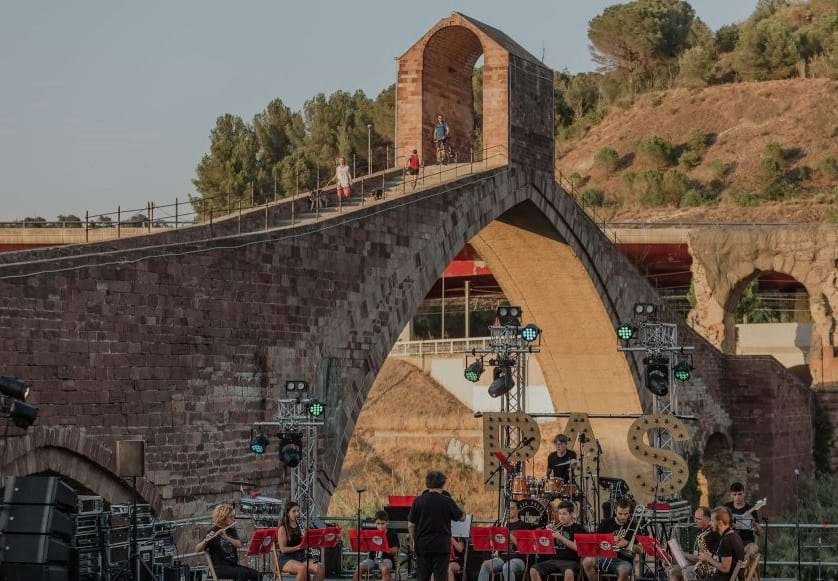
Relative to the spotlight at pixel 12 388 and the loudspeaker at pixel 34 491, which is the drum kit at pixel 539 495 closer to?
the loudspeaker at pixel 34 491

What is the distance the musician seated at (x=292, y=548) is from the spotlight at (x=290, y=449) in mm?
3351

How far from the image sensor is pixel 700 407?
1287 inches

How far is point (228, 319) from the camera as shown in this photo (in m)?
18.6

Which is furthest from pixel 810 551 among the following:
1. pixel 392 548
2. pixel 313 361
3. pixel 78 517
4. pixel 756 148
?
pixel 756 148

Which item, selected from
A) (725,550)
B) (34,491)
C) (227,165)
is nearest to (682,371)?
(725,550)

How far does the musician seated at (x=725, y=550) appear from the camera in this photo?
12242 mm

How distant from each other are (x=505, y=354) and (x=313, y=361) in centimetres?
280

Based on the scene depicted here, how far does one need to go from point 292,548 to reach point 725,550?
173 inches

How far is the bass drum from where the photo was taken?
1620cm

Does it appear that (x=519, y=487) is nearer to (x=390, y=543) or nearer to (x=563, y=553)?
(x=390, y=543)

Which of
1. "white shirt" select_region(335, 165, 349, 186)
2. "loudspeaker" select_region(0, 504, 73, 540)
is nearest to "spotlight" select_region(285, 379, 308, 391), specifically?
"loudspeaker" select_region(0, 504, 73, 540)

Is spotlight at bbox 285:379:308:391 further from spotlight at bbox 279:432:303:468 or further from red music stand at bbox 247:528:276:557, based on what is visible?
red music stand at bbox 247:528:276:557

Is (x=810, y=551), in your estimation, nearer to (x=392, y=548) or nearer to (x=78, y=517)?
(x=392, y=548)

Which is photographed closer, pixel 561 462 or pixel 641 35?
pixel 561 462
